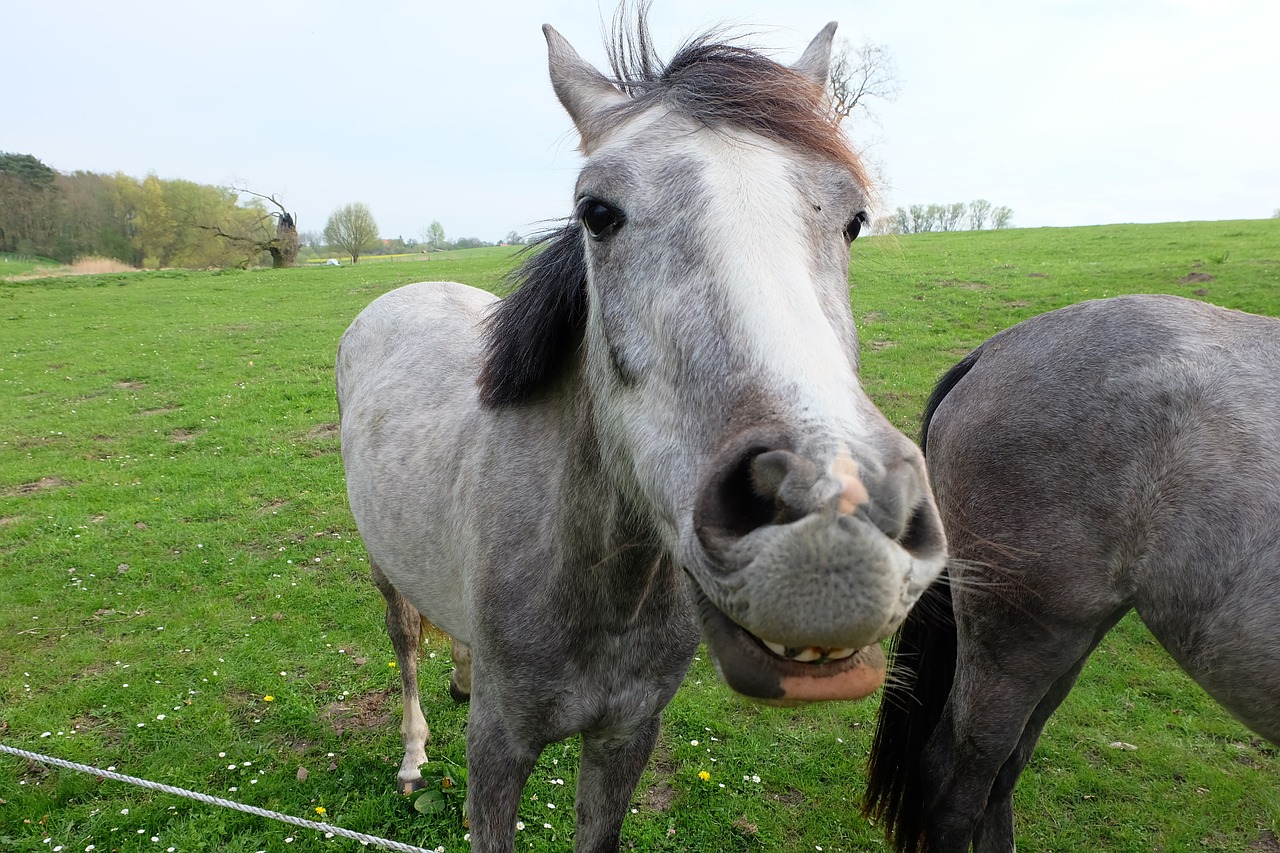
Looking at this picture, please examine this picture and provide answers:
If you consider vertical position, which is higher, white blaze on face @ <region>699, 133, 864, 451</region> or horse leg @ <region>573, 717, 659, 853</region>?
white blaze on face @ <region>699, 133, 864, 451</region>

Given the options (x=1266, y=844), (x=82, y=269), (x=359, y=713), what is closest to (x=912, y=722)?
(x=1266, y=844)

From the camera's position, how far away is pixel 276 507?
761 centimetres

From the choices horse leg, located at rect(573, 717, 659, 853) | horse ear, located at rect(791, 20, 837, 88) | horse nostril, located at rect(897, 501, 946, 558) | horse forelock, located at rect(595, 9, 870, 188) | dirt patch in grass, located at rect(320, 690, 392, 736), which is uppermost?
horse ear, located at rect(791, 20, 837, 88)

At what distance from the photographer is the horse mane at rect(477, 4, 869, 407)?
165cm

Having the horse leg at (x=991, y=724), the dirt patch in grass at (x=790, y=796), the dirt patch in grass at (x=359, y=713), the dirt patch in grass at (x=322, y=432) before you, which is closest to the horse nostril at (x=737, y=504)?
the horse leg at (x=991, y=724)

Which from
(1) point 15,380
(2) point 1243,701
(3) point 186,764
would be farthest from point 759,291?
(1) point 15,380

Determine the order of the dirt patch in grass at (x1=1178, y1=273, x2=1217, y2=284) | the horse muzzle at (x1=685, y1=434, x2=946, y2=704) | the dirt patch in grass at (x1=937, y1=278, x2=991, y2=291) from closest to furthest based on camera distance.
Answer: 1. the horse muzzle at (x1=685, y1=434, x2=946, y2=704)
2. the dirt patch in grass at (x1=1178, y1=273, x2=1217, y2=284)
3. the dirt patch in grass at (x1=937, y1=278, x2=991, y2=291)

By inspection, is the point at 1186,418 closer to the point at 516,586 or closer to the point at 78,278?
the point at 516,586

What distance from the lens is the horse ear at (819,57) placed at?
7.34 feet

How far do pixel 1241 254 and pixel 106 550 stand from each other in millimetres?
24175

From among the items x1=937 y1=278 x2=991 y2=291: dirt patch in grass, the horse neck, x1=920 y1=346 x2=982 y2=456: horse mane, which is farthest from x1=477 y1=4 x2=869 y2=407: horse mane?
x1=937 y1=278 x2=991 y2=291: dirt patch in grass

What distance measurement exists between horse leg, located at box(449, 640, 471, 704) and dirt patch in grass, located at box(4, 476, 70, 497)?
6851mm

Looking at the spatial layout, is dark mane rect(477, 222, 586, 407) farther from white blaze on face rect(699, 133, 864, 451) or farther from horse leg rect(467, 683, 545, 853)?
horse leg rect(467, 683, 545, 853)

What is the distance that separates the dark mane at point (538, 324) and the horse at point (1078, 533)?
1416mm
